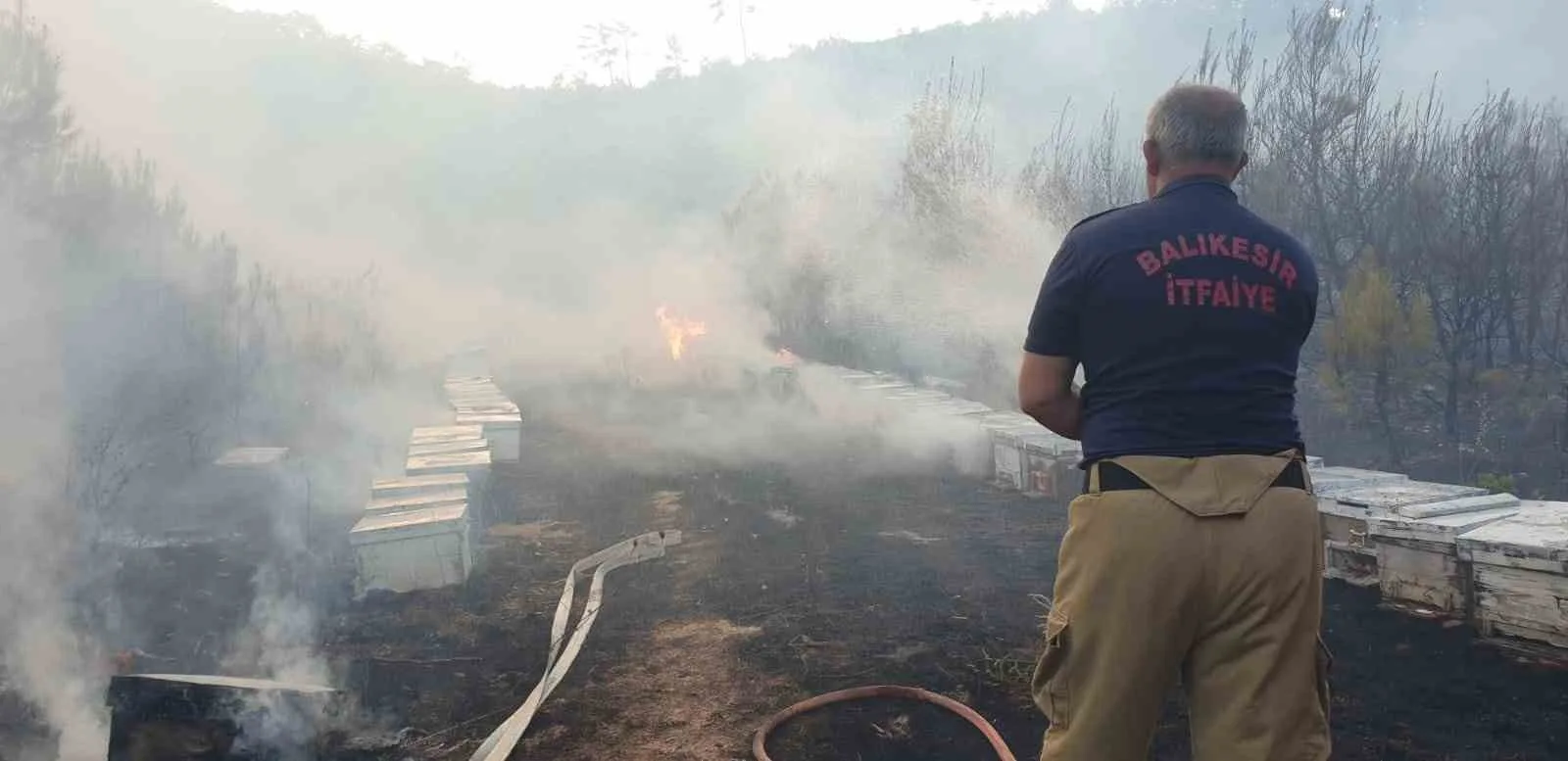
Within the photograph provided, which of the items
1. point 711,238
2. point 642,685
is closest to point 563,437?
point 642,685

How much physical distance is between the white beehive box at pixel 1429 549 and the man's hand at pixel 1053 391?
159 inches

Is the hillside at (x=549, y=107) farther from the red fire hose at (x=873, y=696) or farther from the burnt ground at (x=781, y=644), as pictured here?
the red fire hose at (x=873, y=696)

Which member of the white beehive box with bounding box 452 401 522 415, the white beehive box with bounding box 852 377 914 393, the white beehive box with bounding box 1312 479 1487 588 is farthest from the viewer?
the white beehive box with bounding box 852 377 914 393

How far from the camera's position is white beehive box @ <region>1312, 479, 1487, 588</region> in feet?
17.8

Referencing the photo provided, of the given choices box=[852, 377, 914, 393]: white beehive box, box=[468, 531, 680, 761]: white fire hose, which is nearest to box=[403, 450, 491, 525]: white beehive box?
box=[468, 531, 680, 761]: white fire hose

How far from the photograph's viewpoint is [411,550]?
6180mm

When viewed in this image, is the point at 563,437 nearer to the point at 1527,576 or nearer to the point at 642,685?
the point at 642,685

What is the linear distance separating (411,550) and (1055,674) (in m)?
5.30

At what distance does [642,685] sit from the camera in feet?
15.4

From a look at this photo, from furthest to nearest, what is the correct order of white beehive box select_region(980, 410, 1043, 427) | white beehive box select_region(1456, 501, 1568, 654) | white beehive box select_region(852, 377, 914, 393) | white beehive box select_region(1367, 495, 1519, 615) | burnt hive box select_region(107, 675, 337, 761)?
white beehive box select_region(852, 377, 914, 393) → white beehive box select_region(980, 410, 1043, 427) → white beehive box select_region(1367, 495, 1519, 615) → white beehive box select_region(1456, 501, 1568, 654) → burnt hive box select_region(107, 675, 337, 761)

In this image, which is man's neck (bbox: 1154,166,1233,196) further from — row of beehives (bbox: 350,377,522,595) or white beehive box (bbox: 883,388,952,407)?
white beehive box (bbox: 883,388,952,407)

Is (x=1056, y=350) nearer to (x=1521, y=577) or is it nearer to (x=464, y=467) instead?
(x=1521, y=577)

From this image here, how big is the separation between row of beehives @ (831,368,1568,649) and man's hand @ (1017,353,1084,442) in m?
3.81

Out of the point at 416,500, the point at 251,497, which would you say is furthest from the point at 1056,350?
the point at 251,497
